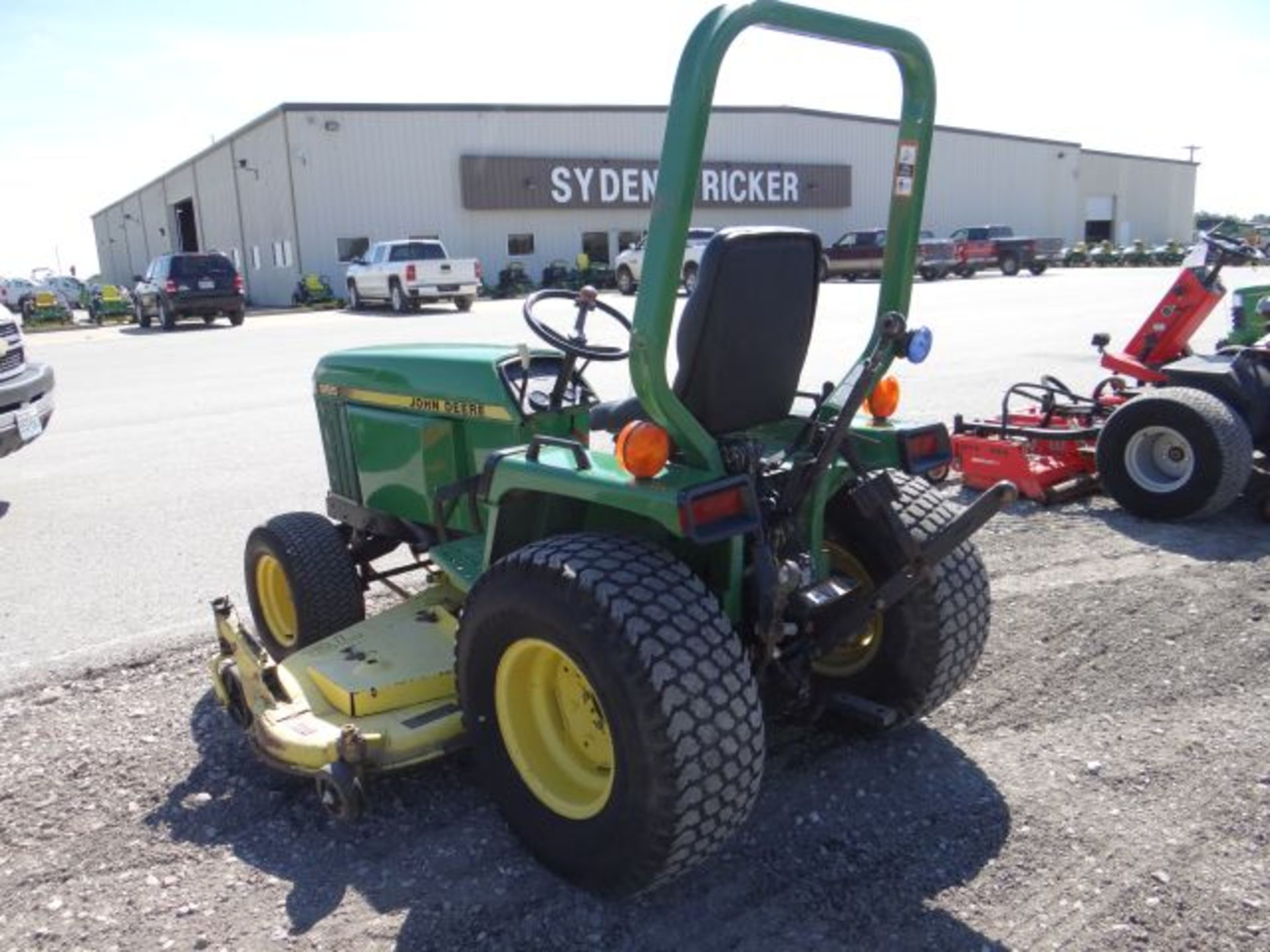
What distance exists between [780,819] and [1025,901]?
2.16ft

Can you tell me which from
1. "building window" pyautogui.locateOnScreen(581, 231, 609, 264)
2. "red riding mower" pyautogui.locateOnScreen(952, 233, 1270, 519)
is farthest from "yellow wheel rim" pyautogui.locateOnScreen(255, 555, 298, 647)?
"building window" pyautogui.locateOnScreen(581, 231, 609, 264)

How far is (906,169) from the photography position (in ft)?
9.23

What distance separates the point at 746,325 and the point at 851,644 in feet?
4.05

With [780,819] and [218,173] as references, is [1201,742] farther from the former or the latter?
[218,173]

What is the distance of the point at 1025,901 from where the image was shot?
255cm

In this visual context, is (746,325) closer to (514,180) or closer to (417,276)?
(417,276)

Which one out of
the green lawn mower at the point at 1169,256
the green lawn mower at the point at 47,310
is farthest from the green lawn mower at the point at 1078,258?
the green lawn mower at the point at 47,310

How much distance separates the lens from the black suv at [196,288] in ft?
71.2

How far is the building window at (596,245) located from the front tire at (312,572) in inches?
1280

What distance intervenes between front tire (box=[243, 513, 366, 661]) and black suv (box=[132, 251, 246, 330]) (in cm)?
1985

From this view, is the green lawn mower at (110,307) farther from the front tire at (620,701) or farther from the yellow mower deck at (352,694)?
the front tire at (620,701)

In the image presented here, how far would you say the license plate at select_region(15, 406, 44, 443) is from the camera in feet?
22.5

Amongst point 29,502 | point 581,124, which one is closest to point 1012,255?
point 581,124

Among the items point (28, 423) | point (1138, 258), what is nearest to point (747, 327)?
point (28, 423)
